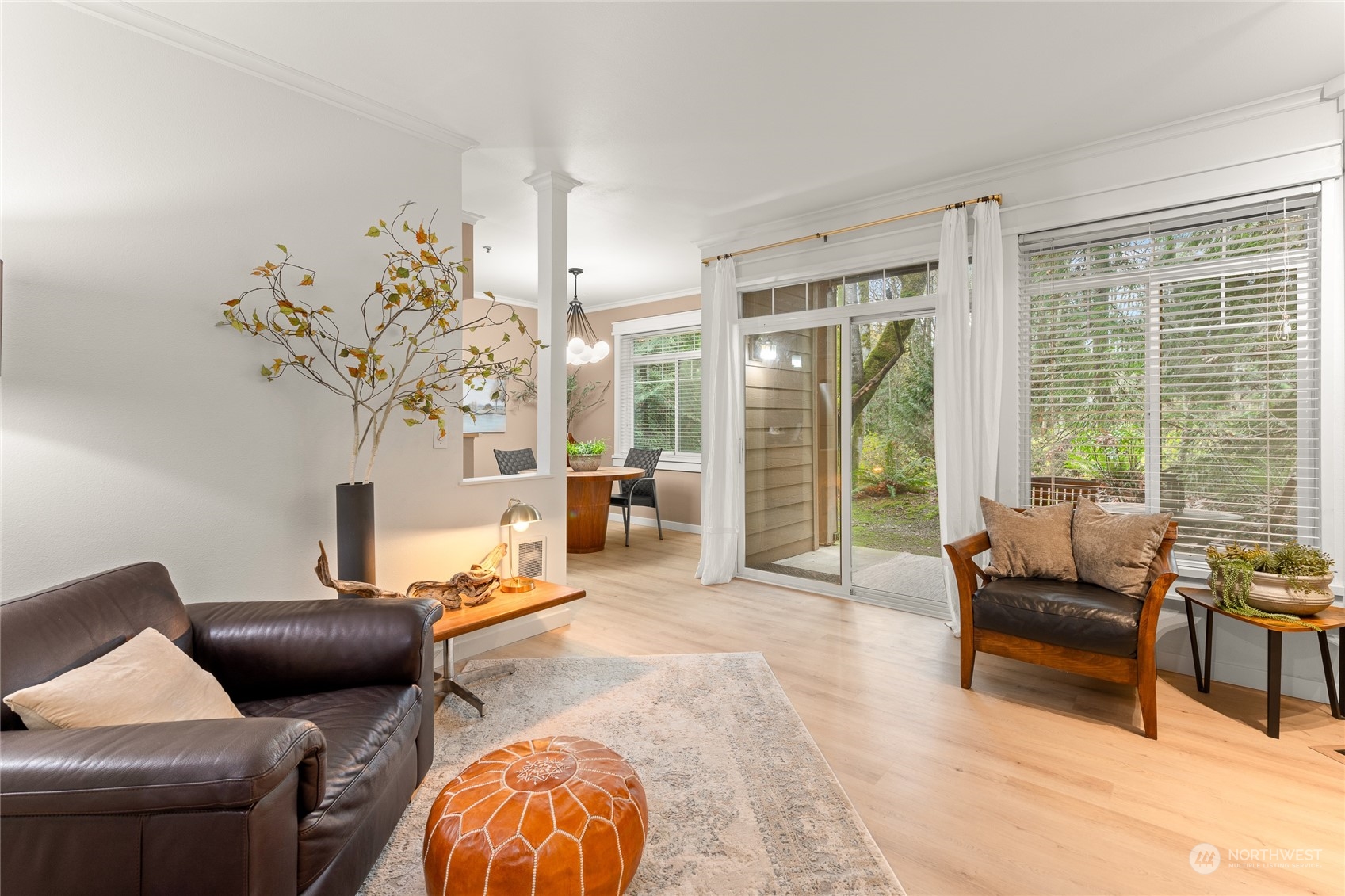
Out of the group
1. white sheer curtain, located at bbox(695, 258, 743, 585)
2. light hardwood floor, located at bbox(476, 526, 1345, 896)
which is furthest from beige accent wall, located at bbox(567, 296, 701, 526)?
light hardwood floor, located at bbox(476, 526, 1345, 896)

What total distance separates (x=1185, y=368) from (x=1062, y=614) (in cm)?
156

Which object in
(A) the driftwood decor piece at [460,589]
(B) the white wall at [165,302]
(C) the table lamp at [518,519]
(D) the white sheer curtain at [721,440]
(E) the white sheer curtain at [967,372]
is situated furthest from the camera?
(D) the white sheer curtain at [721,440]

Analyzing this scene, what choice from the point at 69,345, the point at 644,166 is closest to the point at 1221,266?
the point at 644,166

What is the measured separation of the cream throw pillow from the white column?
7.54 ft

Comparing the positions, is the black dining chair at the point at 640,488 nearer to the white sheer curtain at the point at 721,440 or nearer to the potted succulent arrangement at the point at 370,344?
the white sheer curtain at the point at 721,440

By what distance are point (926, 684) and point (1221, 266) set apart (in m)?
2.54

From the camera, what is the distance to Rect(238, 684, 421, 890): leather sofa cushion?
1.32 meters

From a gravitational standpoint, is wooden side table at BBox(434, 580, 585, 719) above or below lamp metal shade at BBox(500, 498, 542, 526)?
below

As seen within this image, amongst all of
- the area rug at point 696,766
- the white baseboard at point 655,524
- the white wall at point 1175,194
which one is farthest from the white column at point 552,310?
the white baseboard at point 655,524

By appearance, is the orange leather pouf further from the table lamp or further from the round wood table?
the round wood table

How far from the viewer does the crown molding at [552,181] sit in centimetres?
382

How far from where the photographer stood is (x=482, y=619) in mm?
2645

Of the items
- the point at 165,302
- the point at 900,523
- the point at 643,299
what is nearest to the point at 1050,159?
the point at 900,523

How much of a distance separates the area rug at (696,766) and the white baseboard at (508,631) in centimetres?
19
